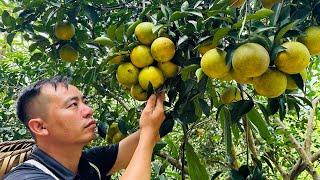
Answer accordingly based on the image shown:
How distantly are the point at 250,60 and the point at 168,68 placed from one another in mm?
372

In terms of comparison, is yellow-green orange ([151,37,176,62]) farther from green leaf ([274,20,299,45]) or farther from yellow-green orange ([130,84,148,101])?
green leaf ([274,20,299,45])

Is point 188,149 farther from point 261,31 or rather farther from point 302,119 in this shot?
point 302,119

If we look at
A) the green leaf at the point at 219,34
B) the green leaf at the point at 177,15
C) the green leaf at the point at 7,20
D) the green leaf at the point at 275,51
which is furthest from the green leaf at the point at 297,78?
the green leaf at the point at 7,20

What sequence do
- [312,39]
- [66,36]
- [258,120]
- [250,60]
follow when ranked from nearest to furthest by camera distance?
[250,60], [312,39], [258,120], [66,36]

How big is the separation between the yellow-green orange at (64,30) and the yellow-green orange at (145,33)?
2.13 feet

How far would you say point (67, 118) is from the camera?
1865 mm

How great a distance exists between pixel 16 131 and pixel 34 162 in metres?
1.37

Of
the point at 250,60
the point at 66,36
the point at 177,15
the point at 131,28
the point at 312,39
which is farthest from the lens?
the point at 66,36

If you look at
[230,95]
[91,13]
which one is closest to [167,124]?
[230,95]

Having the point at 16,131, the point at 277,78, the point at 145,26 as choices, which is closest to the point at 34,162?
the point at 145,26

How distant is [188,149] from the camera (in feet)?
6.37

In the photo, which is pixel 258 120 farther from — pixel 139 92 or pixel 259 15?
pixel 259 15

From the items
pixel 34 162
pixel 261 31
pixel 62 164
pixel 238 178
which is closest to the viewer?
pixel 261 31

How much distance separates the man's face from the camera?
72.9 inches
